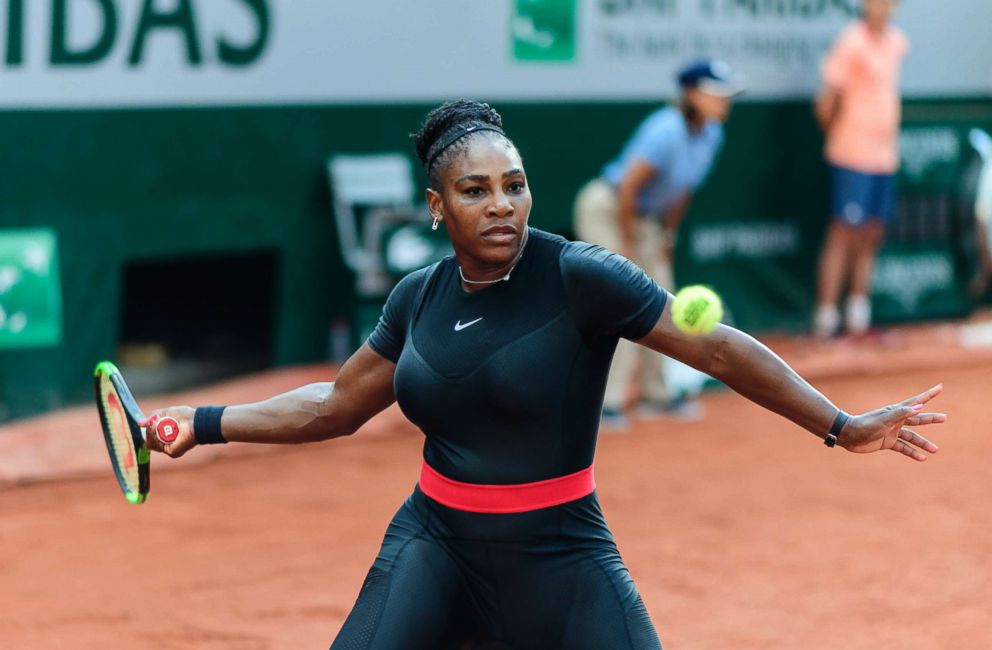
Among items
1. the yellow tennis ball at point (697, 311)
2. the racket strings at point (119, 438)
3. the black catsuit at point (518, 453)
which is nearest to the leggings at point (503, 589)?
the black catsuit at point (518, 453)

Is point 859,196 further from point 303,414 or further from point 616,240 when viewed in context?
point 303,414

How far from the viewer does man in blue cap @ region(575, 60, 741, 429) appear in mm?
7832

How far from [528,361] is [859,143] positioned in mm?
7466

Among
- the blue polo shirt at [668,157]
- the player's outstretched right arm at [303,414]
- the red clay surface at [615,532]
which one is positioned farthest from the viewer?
the blue polo shirt at [668,157]

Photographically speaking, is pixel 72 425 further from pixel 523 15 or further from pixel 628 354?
pixel 523 15

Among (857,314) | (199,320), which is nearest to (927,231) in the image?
(857,314)

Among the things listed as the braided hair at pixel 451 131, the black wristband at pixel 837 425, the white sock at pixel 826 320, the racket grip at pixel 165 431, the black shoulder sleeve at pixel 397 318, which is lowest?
the white sock at pixel 826 320

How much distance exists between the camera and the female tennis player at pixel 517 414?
126 inches

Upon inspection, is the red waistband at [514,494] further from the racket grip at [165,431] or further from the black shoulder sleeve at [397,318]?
the racket grip at [165,431]

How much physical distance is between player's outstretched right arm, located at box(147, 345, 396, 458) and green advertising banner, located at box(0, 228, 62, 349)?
13.6 feet

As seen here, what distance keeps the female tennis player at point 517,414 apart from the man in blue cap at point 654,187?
456 centimetres

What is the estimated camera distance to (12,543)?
20.0 ft

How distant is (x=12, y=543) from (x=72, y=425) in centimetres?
157

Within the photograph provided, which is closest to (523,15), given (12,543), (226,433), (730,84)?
(730,84)
